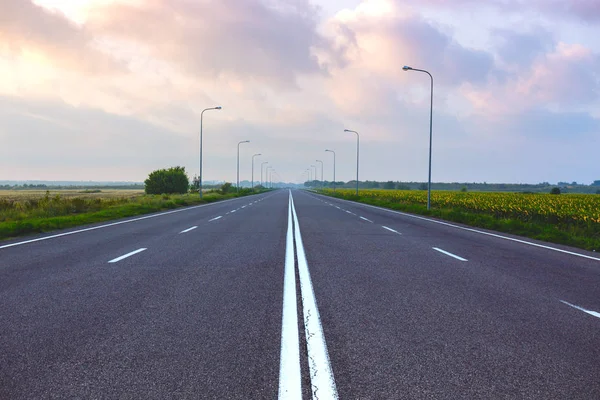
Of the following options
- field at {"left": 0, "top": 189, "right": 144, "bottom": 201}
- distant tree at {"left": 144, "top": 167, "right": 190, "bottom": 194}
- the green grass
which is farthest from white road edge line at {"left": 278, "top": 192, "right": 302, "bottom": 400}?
distant tree at {"left": 144, "top": 167, "right": 190, "bottom": 194}

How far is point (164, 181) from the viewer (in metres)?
70.3

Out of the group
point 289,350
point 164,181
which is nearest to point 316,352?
point 289,350

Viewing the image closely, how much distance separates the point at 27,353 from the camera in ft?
12.0

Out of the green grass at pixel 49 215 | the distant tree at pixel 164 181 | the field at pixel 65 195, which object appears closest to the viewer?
the green grass at pixel 49 215

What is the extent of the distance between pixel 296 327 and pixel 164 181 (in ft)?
229

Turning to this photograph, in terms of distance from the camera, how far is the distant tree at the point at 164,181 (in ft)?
231

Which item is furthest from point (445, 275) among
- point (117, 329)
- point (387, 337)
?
point (117, 329)

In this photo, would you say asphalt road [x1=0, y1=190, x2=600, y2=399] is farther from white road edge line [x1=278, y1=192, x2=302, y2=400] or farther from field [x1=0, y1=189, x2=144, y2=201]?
field [x1=0, y1=189, x2=144, y2=201]

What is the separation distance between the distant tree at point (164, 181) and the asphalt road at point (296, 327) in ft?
209

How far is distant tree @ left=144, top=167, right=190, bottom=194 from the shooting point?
70.4m

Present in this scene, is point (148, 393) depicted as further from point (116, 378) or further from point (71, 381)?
point (71, 381)

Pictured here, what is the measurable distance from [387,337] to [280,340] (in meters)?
1.05

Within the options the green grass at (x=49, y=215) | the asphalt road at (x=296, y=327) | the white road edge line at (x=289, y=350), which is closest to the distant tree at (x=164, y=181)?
the green grass at (x=49, y=215)

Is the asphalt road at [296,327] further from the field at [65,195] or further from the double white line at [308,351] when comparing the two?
the field at [65,195]
